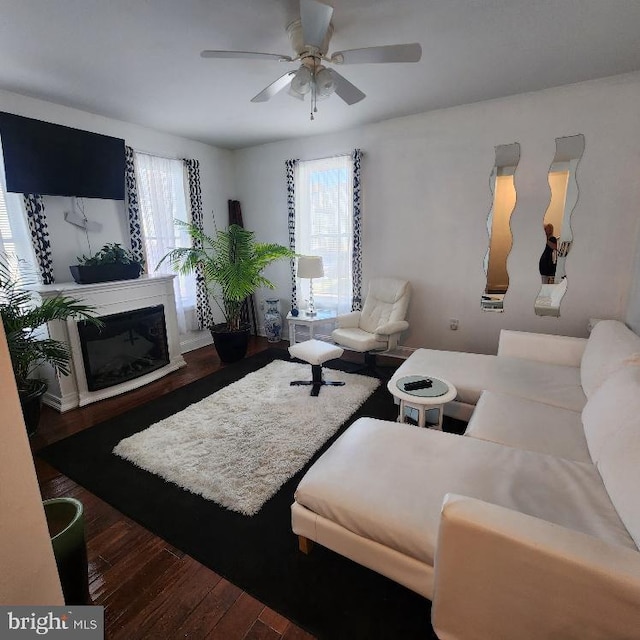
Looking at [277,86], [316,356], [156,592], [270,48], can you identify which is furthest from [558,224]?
[156,592]

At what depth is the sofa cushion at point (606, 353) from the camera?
72.2 inches

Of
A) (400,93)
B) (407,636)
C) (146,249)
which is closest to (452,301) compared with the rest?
(400,93)

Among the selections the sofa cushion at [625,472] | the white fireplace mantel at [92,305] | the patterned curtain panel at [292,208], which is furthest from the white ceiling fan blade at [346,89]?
the white fireplace mantel at [92,305]

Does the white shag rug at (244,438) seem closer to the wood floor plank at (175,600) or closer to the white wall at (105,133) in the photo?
the wood floor plank at (175,600)

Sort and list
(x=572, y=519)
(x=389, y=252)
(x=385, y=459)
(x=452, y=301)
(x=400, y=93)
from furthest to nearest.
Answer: (x=389, y=252), (x=452, y=301), (x=400, y=93), (x=385, y=459), (x=572, y=519)

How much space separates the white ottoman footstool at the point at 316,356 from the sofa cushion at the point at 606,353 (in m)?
1.84

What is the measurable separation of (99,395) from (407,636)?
3.08 m

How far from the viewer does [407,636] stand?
4.07 feet

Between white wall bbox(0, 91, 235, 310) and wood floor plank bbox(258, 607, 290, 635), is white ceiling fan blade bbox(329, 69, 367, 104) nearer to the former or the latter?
white wall bbox(0, 91, 235, 310)

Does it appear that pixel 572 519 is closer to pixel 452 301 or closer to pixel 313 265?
pixel 452 301

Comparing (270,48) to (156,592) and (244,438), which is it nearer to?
(244,438)

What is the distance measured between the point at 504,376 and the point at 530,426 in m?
0.67

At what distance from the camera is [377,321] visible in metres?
3.87

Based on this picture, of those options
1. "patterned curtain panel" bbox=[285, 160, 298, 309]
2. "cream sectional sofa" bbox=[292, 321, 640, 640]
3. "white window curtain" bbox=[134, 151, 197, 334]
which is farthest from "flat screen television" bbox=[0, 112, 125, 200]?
"cream sectional sofa" bbox=[292, 321, 640, 640]
